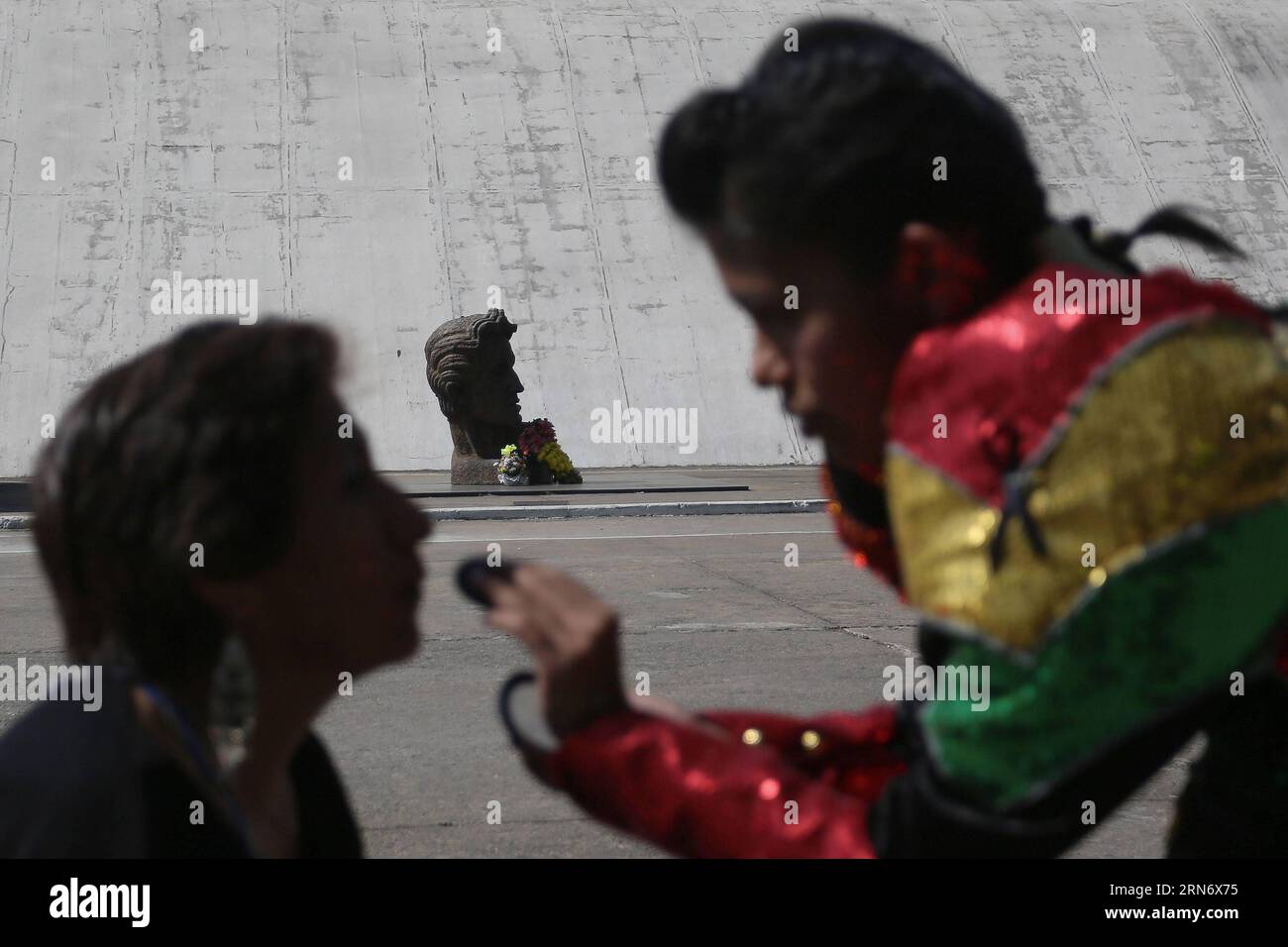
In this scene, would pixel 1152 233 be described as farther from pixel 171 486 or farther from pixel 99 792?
pixel 99 792

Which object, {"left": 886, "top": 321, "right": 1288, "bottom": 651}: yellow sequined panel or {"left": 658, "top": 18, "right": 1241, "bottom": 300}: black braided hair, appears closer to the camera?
{"left": 886, "top": 321, "right": 1288, "bottom": 651}: yellow sequined panel

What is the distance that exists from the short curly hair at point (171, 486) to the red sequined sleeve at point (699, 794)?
419 millimetres

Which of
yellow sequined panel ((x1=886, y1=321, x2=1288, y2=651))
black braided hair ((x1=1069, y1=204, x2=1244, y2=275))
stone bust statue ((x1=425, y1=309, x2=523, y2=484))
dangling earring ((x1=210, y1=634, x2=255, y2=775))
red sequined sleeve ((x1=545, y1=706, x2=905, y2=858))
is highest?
stone bust statue ((x1=425, y1=309, x2=523, y2=484))

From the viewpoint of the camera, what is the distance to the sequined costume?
1.29 m

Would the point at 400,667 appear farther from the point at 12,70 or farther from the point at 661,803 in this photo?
the point at 12,70

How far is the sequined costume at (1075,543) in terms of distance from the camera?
1.29 metres

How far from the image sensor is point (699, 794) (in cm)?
150

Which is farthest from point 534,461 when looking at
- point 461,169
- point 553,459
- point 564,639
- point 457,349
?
point 564,639

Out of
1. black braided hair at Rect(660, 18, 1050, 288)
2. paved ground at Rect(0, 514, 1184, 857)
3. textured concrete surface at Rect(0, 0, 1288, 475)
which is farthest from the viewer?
textured concrete surface at Rect(0, 0, 1288, 475)

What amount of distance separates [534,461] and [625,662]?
12783 mm

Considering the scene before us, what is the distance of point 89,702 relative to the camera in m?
1.60

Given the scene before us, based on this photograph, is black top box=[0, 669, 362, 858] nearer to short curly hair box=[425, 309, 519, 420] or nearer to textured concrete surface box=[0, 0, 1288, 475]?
short curly hair box=[425, 309, 519, 420]

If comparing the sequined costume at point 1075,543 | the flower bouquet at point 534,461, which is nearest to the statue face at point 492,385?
the flower bouquet at point 534,461

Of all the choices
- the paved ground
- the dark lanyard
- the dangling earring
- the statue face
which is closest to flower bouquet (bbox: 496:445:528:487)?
the statue face
